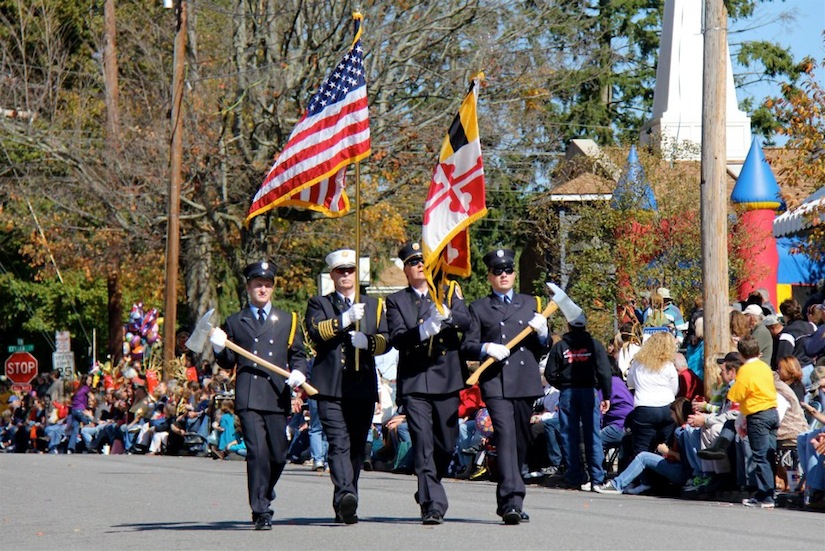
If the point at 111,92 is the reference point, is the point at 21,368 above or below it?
below

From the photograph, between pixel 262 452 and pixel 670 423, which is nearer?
pixel 262 452

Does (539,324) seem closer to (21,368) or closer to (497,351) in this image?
(497,351)

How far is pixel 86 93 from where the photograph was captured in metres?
38.8

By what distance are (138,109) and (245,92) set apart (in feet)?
28.4

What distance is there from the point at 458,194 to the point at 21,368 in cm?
3549

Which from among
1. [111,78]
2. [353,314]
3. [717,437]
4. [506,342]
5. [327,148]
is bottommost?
[717,437]

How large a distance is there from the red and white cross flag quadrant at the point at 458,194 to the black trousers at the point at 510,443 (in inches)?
39.8

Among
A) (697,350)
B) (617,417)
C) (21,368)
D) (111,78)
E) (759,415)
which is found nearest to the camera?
(759,415)

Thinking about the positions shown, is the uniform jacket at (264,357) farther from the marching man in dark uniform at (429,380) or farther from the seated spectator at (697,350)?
the seated spectator at (697,350)

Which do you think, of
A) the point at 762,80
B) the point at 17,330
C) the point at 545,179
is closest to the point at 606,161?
the point at 545,179

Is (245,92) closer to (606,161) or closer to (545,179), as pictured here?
(606,161)

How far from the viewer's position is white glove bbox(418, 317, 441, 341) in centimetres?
1079

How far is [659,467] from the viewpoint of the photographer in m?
15.5

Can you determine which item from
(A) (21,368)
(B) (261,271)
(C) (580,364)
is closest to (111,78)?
(A) (21,368)
